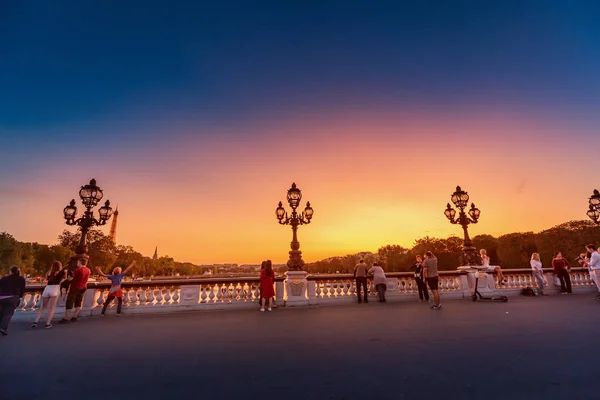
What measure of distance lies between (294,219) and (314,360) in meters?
8.45

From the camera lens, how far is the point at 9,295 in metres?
7.19

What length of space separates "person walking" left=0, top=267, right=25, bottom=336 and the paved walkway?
0.65 meters

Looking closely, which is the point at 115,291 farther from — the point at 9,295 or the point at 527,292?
the point at 527,292

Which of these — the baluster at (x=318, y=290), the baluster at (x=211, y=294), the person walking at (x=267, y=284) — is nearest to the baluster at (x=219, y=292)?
the baluster at (x=211, y=294)

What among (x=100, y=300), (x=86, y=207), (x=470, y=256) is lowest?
(x=100, y=300)

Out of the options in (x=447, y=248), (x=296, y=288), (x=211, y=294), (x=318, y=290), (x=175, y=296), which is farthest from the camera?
(x=447, y=248)

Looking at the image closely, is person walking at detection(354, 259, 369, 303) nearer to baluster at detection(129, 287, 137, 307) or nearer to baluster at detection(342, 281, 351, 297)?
baluster at detection(342, 281, 351, 297)

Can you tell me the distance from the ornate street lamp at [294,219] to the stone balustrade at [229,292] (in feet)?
2.51

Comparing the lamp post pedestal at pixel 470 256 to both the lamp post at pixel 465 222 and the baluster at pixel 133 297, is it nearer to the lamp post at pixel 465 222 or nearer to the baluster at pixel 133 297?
the lamp post at pixel 465 222

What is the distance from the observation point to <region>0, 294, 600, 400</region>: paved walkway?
10.9 feet

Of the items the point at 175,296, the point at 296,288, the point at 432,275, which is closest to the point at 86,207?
the point at 175,296

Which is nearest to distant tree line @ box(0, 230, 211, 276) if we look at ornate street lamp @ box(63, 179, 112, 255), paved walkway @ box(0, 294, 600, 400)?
ornate street lamp @ box(63, 179, 112, 255)

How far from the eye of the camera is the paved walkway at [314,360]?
3311mm

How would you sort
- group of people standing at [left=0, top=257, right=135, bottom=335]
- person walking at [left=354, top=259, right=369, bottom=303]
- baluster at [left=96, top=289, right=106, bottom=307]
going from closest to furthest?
1. group of people standing at [left=0, top=257, right=135, bottom=335]
2. baluster at [left=96, top=289, right=106, bottom=307]
3. person walking at [left=354, top=259, right=369, bottom=303]
